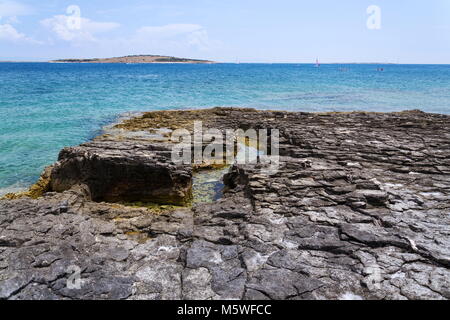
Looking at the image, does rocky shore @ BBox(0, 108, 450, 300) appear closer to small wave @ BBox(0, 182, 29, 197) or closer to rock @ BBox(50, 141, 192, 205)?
rock @ BBox(50, 141, 192, 205)

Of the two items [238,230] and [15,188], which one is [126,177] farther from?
[15,188]

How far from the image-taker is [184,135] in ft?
67.6

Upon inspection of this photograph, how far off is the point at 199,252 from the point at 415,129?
591 inches

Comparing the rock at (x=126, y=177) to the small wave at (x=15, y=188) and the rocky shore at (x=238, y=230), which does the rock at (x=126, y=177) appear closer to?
the rocky shore at (x=238, y=230)

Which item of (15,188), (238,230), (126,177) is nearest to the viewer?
(238,230)

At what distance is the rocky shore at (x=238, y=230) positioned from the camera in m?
6.23

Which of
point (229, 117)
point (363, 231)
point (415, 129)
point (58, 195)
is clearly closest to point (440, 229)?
point (363, 231)

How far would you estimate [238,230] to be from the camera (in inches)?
320

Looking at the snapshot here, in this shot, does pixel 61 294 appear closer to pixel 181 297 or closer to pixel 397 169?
pixel 181 297

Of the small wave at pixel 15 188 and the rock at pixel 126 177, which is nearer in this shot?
the rock at pixel 126 177

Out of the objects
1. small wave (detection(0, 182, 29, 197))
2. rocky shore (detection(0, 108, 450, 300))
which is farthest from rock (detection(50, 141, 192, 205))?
small wave (detection(0, 182, 29, 197))

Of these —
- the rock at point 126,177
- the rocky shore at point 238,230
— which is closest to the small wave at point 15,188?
the rocky shore at point 238,230

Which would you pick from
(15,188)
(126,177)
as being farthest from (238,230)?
(15,188)

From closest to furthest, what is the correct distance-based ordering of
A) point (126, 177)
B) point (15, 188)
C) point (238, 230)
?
point (238, 230)
point (126, 177)
point (15, 188)
